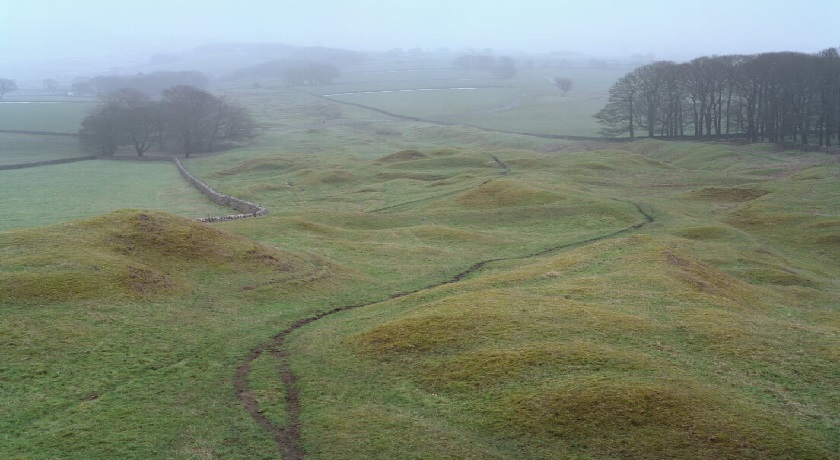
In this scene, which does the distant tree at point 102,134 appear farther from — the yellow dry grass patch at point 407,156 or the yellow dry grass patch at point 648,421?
the yellow dry grass patch at point 648,421

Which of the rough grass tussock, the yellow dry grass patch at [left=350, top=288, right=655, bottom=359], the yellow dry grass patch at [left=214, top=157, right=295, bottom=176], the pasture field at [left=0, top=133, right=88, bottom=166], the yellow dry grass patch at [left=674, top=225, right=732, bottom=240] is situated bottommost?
the yellow dry grass patch at [left=674, top=225, right=732, bottom=240]

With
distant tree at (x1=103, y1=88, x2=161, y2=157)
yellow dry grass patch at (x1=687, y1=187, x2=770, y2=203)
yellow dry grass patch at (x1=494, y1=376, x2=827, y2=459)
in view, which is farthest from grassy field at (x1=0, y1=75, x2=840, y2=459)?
distant tree at (x1=103, y1=88, x2=161, y2=157)

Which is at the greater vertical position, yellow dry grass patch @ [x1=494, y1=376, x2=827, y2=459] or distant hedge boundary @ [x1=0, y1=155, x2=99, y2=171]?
distant hedge boundary @ [x1=0, y1=155, x2=99, y2=171]

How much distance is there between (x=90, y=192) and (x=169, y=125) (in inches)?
2084

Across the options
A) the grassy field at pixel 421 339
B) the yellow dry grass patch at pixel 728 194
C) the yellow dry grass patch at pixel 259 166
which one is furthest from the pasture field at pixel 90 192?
the yellow dry grass patch at pixel 728 194

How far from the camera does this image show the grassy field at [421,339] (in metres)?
20.2

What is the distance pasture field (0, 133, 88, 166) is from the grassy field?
8174cm

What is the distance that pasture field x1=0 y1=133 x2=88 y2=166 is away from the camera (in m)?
118

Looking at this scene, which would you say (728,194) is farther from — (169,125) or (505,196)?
(169,125)

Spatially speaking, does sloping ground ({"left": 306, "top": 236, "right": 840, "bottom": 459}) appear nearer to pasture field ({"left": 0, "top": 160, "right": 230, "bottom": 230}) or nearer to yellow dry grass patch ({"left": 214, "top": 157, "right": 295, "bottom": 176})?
pasture field ({"left": 0, "top": 160, "right": 230, "bottom": 230})

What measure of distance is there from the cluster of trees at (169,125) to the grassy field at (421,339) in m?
83.9

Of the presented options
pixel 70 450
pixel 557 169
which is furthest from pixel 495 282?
pixel 557 169

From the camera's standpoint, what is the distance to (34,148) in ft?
427

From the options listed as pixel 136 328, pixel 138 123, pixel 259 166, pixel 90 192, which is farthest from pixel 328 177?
pixel 136 328
